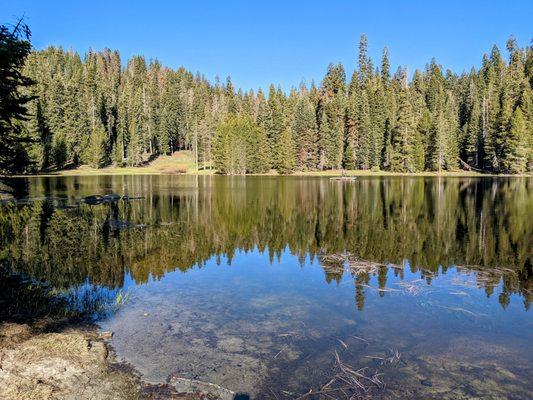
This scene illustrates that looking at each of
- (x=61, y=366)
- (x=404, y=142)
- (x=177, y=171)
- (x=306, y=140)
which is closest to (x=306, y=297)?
(x=61, y=366)

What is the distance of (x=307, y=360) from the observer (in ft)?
30.0

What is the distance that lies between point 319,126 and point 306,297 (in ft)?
375

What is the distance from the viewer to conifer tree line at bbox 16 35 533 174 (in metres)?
104

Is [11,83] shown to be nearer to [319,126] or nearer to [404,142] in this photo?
[404,142]

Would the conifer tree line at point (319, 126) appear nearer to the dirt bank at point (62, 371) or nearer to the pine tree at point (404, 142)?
the pine tree at point (404, 142)

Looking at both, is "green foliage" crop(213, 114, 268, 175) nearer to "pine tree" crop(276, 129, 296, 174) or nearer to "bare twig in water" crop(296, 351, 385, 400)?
"pine tree" crop(276, 129, 296, 174)

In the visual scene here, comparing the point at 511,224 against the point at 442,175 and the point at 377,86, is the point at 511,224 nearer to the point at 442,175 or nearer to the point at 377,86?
the point at 442,175

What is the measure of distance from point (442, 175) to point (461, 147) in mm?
19832

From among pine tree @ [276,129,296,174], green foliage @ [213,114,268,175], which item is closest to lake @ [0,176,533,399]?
green foliage @ [213,114,268,175]

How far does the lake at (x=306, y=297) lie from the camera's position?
8.58 meters

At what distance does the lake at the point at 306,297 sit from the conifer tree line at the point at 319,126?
257ft

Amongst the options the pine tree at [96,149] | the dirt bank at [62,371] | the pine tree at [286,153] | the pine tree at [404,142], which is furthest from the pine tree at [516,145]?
the dirt bank at [62,371]

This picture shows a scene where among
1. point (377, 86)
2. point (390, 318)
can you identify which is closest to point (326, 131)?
point (377, 86)

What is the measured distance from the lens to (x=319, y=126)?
12494 centimetres
